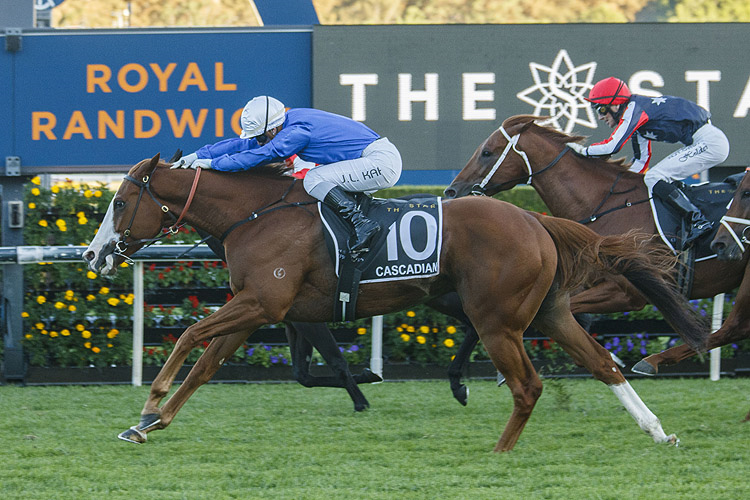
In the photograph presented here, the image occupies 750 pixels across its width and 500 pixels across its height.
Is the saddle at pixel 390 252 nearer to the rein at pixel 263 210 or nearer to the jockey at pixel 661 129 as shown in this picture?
the rein at pixel 263 210

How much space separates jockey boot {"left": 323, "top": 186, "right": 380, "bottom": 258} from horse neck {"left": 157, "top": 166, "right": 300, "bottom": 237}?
1.02 ft

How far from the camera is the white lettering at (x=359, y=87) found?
7145mm

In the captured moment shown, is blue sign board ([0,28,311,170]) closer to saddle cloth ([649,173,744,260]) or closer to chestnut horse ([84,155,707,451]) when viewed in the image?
chestnut horse ([84,155,707,451])

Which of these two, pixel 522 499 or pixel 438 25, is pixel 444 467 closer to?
pixel 522 499

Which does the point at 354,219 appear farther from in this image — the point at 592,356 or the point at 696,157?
the point at 696,157

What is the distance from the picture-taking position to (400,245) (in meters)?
4.55

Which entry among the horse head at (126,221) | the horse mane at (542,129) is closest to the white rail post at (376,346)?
the horse mane at (542,129)

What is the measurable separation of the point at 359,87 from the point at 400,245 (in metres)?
2.86

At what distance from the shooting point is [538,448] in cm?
448

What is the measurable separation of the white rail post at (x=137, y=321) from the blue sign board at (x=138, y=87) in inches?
37.7

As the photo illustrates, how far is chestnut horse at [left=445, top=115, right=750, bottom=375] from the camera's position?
5512mm

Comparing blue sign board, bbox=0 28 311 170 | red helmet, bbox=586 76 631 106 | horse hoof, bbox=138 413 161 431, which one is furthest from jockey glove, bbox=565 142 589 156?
horse hoof, bbox=138 413 161 431

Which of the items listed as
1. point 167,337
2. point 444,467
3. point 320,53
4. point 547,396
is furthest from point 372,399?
point 320,53

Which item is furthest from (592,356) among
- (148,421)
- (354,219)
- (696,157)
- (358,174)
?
(148,421)
